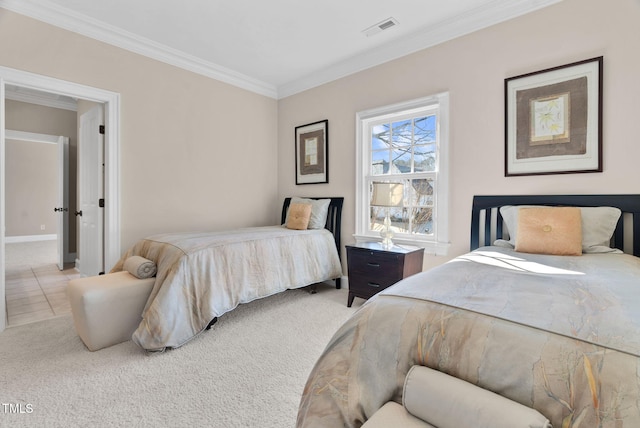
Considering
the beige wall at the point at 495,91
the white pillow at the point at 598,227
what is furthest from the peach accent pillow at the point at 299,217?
the white pillow at the point at 598,227

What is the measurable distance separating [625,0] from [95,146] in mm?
5062

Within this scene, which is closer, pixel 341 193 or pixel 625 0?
pixel 625 0

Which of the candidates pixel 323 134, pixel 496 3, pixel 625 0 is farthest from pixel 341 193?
pixel 625 0

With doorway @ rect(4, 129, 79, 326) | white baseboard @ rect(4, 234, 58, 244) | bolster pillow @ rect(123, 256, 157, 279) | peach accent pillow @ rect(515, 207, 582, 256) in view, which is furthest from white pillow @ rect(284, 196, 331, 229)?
white baseboard @ rect(4, 234, 58, 244)

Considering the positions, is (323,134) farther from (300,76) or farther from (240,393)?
(240,393)

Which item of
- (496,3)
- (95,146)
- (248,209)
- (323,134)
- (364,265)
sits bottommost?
(364,265)

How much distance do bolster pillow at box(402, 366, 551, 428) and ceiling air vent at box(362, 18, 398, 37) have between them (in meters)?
3.09

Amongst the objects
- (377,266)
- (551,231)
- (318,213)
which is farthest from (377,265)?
(551,231)

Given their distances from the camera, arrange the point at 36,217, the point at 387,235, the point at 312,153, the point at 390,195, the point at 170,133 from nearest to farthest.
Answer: the point at 390,195 < the point at 387,235 < the point at 170,133 < the point at 312,153 < the point at 36,217

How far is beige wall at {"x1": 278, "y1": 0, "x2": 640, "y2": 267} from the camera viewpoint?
2174 mm

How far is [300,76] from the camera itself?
4.25 m

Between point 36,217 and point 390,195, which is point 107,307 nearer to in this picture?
point 390,195

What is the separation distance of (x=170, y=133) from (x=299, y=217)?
6.06 ft

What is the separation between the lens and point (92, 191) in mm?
3682
